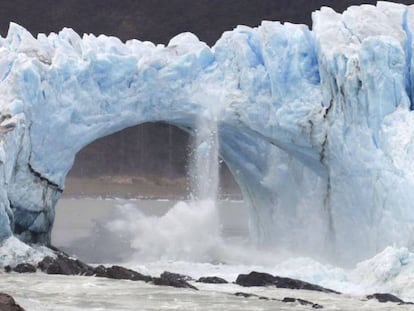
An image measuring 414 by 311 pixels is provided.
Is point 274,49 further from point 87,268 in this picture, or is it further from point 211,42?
point 211,42

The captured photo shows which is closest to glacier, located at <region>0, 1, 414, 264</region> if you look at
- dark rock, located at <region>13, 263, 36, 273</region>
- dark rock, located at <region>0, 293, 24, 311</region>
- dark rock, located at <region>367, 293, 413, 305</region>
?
dark rock, located at <region>13, 263, 36, 273</region>

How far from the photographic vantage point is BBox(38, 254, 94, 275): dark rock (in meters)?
19.6

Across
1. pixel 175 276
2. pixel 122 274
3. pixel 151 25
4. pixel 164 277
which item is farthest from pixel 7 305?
pixel 151 25

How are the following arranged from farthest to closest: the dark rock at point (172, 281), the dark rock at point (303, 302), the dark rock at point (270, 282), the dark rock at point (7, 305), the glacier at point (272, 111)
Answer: the glacier at point (272, 111)
the dark rock at point (270, 282)
the dark rock at point (172, 281)
the dark rock at point (303, 302)
the dark rock at point (7, 305)

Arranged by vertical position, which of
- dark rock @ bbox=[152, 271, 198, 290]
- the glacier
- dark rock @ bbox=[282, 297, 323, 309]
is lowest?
dark rock @ bbox=[282, 297, 323, 309]

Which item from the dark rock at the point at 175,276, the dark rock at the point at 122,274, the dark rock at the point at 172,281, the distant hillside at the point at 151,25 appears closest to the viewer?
the dark rock at the point at 172,281

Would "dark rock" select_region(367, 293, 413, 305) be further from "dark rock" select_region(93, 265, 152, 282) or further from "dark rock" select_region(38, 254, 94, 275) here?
"dark rock" select_region(38, 254, 94, 275)

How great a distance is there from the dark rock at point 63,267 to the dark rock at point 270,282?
284 cm

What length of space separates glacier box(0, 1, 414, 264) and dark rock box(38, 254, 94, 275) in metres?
0.96

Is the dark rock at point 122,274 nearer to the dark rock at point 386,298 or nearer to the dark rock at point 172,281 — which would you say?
the dark rock at point 172,281

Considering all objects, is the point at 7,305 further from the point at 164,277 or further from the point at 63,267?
the point at 63,267

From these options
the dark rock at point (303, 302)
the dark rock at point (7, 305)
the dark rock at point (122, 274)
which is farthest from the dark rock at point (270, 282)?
the dark rock at point (7, 305)

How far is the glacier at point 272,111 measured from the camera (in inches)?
795

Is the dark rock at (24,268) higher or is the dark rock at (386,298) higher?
the dark rock at (24,268)
